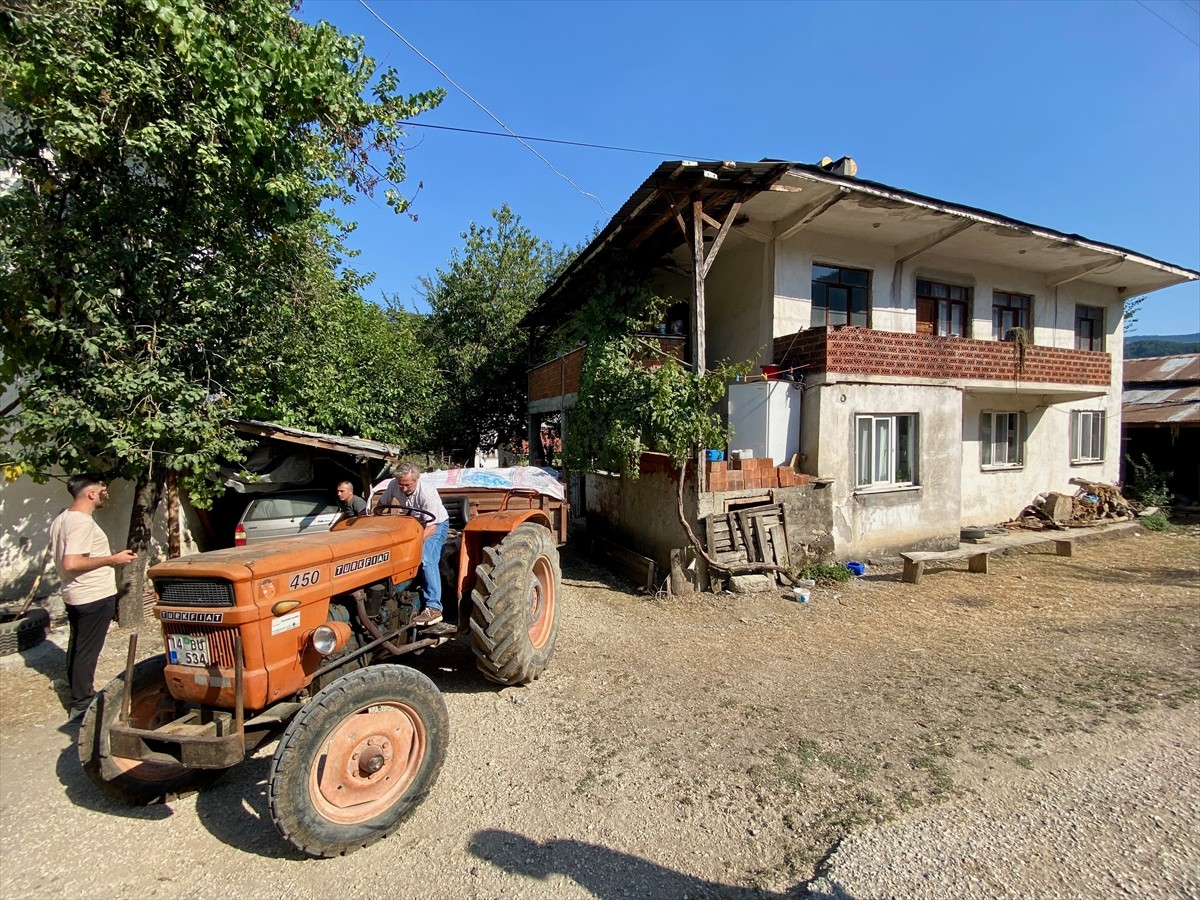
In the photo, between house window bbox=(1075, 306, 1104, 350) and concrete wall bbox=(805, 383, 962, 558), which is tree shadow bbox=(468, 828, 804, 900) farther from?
house window bbox=(1075, 306, 1104, 350)

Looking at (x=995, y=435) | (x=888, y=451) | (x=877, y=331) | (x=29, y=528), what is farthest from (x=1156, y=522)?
(x=29, y=528)

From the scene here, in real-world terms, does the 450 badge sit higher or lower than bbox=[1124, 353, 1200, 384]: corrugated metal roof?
lower

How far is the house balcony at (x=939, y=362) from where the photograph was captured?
916cm

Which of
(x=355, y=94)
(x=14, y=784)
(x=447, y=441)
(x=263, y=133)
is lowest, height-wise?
(x=14, y=784)

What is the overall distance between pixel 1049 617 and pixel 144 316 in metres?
10.6

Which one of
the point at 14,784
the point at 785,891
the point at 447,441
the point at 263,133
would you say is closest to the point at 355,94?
the point at 263,133

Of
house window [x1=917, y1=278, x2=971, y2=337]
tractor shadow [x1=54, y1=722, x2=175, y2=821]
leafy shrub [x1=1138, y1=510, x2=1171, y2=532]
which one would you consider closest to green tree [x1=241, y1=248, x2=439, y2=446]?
tractor shadow [x1=54, y1=722, x2=175, y2=821]

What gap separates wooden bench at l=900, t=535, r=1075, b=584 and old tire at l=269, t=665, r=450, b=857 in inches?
306

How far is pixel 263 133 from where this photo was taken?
544 centimetres

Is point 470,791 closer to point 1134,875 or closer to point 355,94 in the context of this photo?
point 1134,875

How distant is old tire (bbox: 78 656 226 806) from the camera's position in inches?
114

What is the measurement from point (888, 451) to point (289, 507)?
9512 mm

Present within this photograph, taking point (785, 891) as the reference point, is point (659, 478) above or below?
above

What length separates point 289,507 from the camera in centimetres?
804
